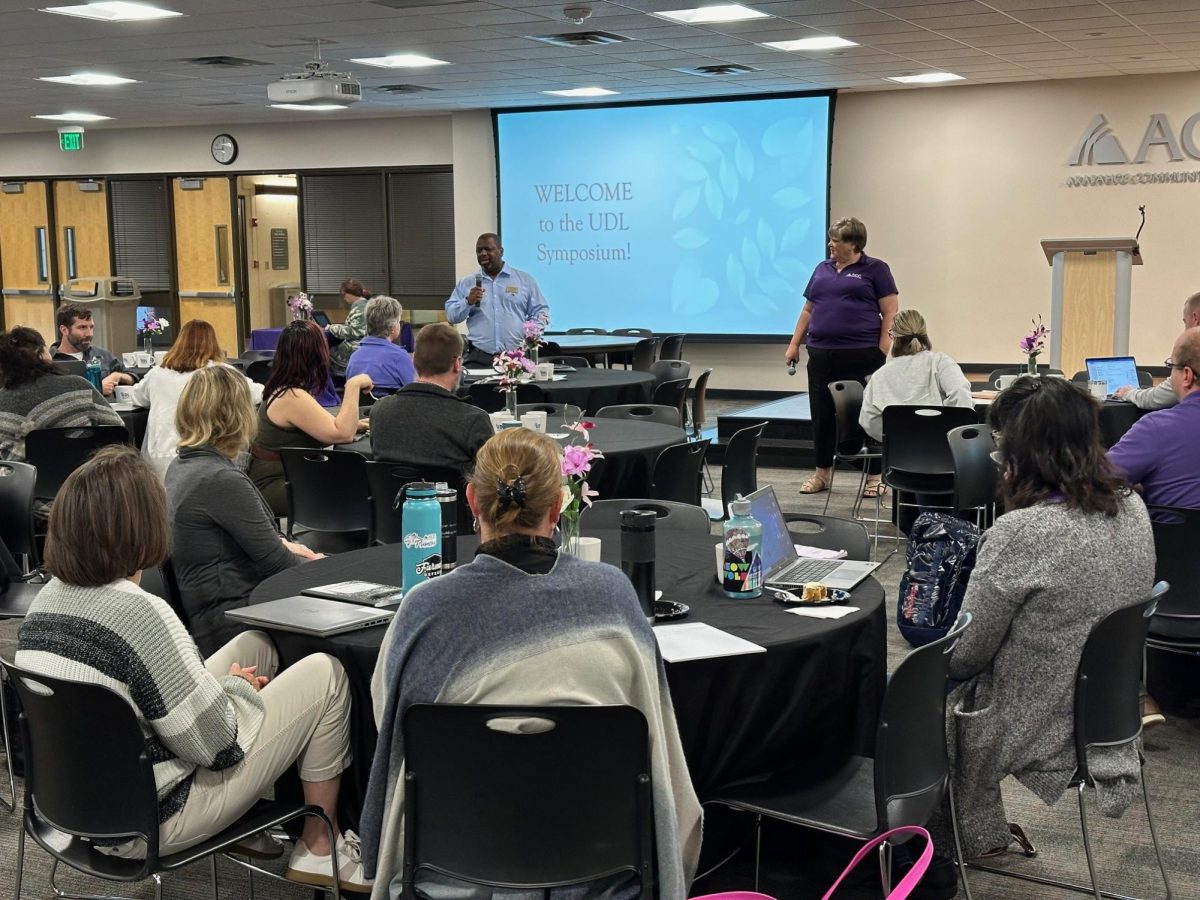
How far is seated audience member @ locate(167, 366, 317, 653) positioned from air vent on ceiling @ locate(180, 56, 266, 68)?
23.3 ft

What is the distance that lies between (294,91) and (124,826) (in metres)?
7.25

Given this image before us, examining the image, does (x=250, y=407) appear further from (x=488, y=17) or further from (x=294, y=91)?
(x=294, y=91)

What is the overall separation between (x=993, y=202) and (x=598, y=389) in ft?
19.1

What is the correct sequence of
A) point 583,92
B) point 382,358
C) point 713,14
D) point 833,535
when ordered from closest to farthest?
point 833,535
point 382,358
point 713,14
point 583,92

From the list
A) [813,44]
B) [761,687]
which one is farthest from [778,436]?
[761,687]

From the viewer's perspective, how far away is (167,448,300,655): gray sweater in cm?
348

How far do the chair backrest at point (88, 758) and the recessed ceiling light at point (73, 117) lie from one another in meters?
13.4

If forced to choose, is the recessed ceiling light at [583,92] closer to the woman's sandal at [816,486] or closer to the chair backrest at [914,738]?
the woman's sandal at [816,486]

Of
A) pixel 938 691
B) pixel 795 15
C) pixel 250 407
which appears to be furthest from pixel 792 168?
pixel 938 691

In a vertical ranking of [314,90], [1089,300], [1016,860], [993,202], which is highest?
[314,90]

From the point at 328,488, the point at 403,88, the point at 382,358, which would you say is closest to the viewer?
the point at 328,488

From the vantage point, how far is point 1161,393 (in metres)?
5.53

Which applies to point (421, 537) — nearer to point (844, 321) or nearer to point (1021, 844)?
point (1021, 844)

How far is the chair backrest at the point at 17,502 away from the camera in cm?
446
